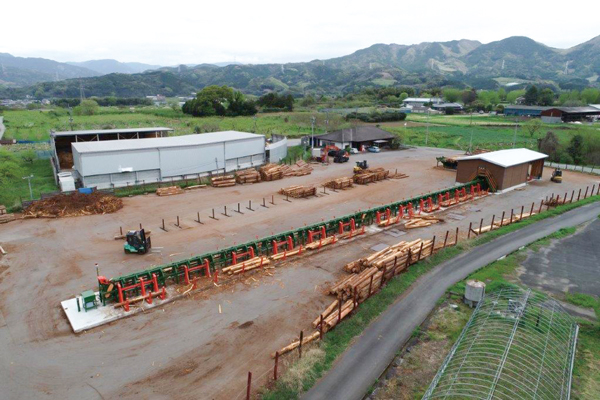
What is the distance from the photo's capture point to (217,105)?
281ft

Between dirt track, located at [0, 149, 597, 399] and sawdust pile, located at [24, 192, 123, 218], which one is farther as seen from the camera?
sawdust pile, located at [24, 192, 123, 218]

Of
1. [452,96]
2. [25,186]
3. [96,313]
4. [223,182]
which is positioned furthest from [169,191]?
[452,96]

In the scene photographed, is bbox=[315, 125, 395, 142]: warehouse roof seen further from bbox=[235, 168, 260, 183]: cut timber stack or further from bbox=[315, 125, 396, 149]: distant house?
bbox=[235, 168, 260, 183]: cut timber stack

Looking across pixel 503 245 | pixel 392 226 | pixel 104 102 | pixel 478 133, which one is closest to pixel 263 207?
pixel 392 226

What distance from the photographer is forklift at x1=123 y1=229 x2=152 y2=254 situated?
65.7 feet

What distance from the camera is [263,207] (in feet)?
95.6

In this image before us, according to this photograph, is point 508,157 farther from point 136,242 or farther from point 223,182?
point 136,242

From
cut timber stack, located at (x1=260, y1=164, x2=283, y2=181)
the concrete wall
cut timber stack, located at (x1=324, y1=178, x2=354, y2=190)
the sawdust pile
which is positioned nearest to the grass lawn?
the sawdust pile

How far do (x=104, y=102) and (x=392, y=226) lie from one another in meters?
147

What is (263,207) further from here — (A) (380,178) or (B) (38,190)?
(B) (38,190)

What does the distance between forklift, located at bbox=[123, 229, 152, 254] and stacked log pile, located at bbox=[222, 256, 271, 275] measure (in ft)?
17.3

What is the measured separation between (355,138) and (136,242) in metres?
40.2

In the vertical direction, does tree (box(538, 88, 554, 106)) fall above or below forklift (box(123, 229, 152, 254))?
above

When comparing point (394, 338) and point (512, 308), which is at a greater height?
point (512, 308)
